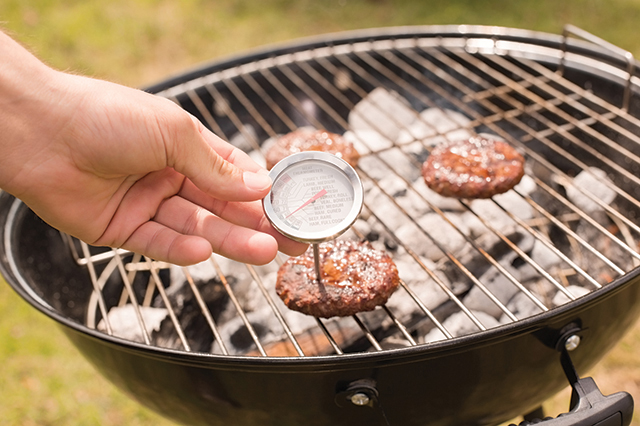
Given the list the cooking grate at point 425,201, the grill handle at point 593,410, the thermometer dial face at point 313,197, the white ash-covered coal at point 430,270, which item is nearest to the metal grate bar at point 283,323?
the cooking grate at point 425,201

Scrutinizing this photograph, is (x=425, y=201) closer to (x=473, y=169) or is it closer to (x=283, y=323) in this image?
(x=473, y=169)

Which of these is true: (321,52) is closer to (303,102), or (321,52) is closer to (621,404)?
(303,102)

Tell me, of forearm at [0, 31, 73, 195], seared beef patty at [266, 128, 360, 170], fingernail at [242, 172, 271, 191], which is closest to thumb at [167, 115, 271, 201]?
fingernail at [242, 172, 271, 191]

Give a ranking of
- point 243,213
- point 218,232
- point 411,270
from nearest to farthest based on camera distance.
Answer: point 218,232 → point 243,213 → point 411,270

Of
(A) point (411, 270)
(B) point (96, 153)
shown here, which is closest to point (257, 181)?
(B) point (96, 153)

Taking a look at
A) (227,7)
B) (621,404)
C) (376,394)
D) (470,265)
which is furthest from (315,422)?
(227,7)

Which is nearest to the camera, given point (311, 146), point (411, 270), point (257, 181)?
point (257, 181)
